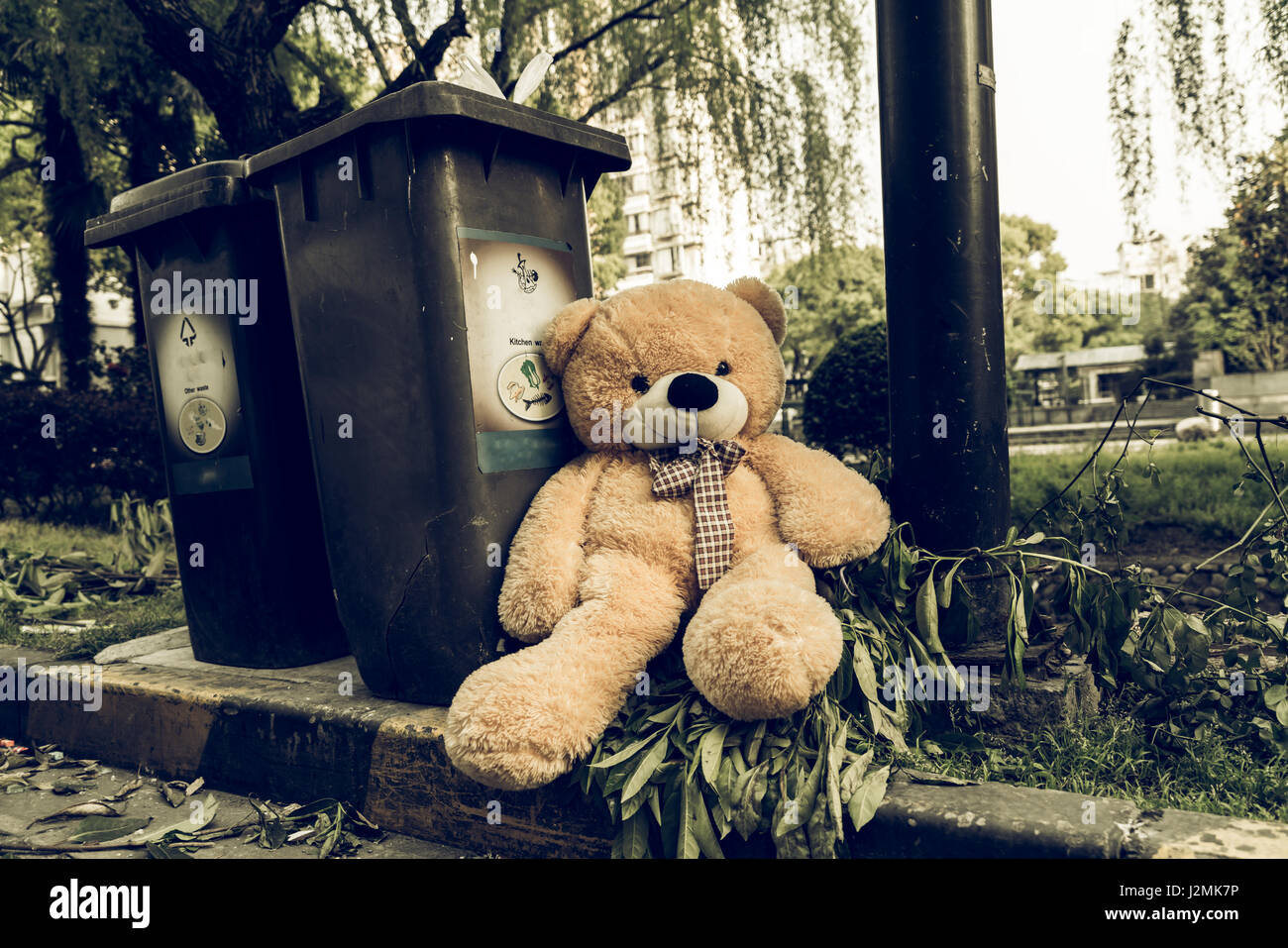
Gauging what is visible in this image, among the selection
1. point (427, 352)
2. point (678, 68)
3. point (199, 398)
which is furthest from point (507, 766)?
point (678, 68)

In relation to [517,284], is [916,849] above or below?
below

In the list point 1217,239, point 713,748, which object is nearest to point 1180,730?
point 713,748

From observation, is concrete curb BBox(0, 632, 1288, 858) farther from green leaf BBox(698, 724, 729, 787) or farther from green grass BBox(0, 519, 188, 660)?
green leaf BBox(698, 724, 729, 787)

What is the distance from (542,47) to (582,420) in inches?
230

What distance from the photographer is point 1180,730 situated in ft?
7.07

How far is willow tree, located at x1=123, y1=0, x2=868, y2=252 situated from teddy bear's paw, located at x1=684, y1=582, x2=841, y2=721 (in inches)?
174

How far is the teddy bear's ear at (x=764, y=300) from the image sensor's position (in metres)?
2.63

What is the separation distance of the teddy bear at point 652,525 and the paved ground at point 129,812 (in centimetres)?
50

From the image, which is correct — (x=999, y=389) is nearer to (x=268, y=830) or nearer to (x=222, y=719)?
(x=268, y=830)

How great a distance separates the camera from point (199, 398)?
10.6 feet

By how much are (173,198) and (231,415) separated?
0.76 meters

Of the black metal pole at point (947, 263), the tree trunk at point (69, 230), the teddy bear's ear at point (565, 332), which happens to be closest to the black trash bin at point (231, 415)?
the teddy bear's ear at point (565, 332)

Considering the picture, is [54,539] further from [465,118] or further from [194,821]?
[465,118]

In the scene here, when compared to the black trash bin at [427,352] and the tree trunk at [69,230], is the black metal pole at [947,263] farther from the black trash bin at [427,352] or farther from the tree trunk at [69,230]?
the tree trunk at [69,230]
